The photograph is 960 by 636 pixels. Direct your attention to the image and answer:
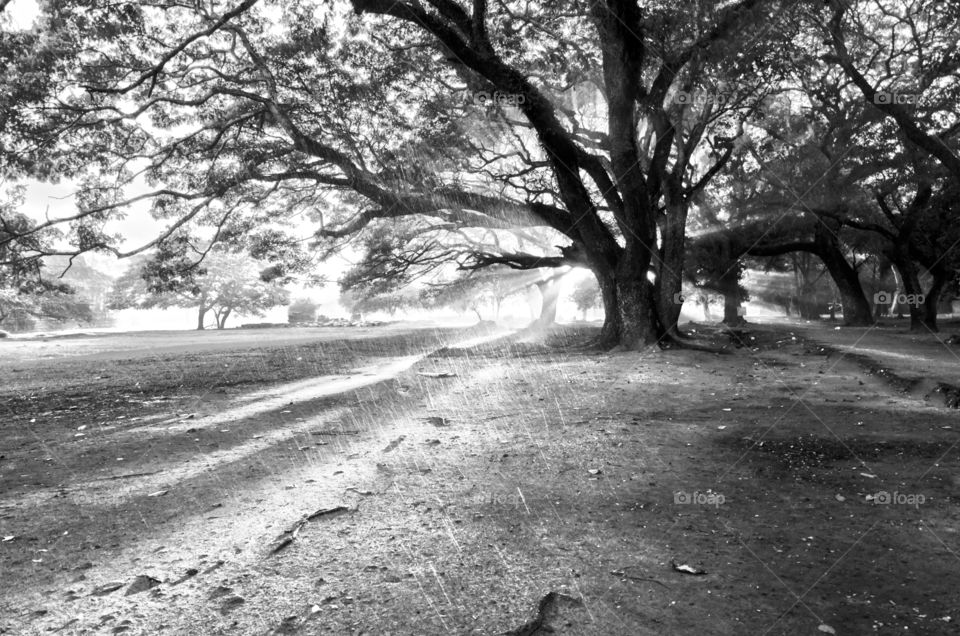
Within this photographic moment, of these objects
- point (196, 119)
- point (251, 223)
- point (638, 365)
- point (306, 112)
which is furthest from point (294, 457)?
point (251, 223)

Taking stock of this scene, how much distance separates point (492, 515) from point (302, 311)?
6102cm

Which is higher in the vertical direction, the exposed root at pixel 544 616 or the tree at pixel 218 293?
the tree at pixel 218 293

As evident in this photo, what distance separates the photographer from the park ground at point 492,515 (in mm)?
2426

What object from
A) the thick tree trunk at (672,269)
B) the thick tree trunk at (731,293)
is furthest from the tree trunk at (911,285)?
the thick tree trunk at (672,269)

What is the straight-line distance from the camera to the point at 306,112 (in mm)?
11727

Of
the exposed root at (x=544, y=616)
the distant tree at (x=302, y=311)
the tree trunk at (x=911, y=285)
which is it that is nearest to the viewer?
the exposed root at (x=544, y=616)

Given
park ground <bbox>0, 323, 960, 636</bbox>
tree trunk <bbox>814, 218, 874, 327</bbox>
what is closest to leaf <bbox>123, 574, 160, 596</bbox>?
park ground <bbox>0, 323, 960, 636</bbox>

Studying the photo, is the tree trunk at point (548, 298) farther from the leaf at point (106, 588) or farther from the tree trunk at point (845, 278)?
the leaf at point (106, 588)

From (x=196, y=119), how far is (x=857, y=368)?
15066mm

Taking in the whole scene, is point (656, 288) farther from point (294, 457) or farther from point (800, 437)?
point (294, 457)

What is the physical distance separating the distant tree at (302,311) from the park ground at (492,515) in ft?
174

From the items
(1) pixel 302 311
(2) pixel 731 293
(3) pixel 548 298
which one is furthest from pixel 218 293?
(2) pixel 731 293

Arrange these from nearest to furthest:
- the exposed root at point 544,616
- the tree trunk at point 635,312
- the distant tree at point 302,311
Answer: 1. the exposed root at point 544,616
2. the tree trunk at point 635,312
3. the distant tree at point 302,311

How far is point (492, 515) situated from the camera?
3.44 metres
